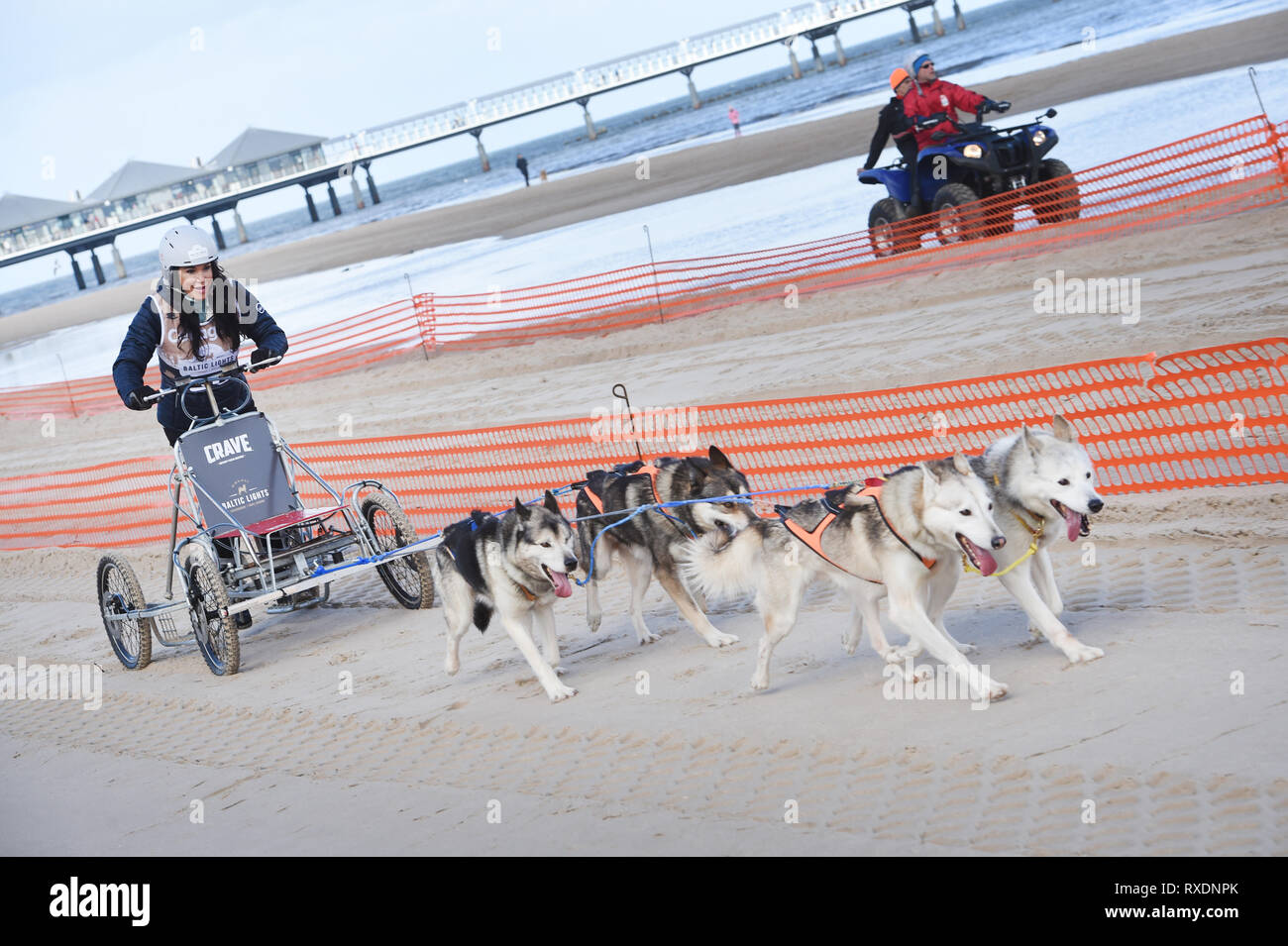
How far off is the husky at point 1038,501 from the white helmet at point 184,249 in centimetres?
515

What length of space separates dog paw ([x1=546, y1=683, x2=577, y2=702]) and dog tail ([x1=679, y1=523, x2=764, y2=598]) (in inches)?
34.2

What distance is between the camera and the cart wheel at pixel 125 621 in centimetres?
853

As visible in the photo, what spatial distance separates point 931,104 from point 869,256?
7.80 feet

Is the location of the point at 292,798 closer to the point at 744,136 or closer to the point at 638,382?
the point at 638,382

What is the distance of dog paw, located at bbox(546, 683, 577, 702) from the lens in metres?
6.35

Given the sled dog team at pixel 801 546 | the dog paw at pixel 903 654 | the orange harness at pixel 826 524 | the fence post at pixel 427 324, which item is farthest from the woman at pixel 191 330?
the fence post at pixel 427 324

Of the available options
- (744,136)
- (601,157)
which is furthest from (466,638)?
(601,157)

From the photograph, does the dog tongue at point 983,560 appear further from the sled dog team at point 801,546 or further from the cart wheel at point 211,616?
the cart wheel at point 211,616

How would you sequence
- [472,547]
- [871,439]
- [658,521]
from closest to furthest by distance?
[472,547] → [658,521] → [871,439]

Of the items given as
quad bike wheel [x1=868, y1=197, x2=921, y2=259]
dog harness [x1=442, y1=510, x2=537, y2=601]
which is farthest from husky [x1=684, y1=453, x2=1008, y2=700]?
quad bike wheel [x1=868, y1=197, x2=921, y2=259]

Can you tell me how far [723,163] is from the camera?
3769cm

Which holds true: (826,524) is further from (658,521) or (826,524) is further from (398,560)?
(398,560)

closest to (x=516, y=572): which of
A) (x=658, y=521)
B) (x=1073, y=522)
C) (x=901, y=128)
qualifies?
(x=658, y=521)

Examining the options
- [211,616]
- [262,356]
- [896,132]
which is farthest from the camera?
[896,132]
